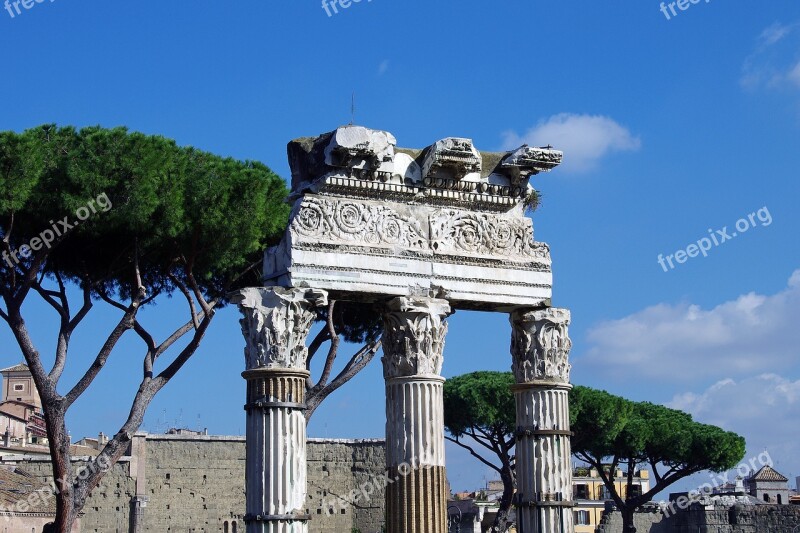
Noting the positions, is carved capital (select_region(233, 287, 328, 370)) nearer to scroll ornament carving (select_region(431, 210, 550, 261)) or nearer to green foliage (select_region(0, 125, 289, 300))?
scroll ornament carving (select_region(431, 210, 550, 261))

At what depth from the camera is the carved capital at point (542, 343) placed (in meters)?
14.3

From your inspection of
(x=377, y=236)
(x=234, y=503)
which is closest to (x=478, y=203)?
(x=377, y=236)

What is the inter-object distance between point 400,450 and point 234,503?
98.3 ft

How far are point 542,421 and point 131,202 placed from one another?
27.7ft

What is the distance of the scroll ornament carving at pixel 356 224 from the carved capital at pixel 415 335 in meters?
0.65

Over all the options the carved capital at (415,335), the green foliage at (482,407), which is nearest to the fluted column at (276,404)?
the carved capital at (415,335)

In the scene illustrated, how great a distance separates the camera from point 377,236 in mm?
13516

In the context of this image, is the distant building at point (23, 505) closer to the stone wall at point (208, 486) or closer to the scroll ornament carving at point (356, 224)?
the stone wall at point (208, 486)

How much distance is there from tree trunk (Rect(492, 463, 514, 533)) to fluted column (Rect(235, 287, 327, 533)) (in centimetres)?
2300

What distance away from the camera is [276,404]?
12664 mm

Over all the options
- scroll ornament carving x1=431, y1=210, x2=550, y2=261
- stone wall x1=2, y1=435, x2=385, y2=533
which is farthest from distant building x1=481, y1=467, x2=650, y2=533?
scroll ornament carving x1=431, y1=210, x2=550, y2=261

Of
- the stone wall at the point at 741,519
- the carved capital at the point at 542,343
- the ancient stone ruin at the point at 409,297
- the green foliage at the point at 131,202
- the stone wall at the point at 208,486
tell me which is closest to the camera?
the ancient stone ruin at the point at 409,297

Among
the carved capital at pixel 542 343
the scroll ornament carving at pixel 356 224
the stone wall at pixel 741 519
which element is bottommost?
the stone wall at pixel 741 519

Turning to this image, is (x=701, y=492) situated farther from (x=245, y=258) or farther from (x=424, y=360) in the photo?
(x=424, y=360)
